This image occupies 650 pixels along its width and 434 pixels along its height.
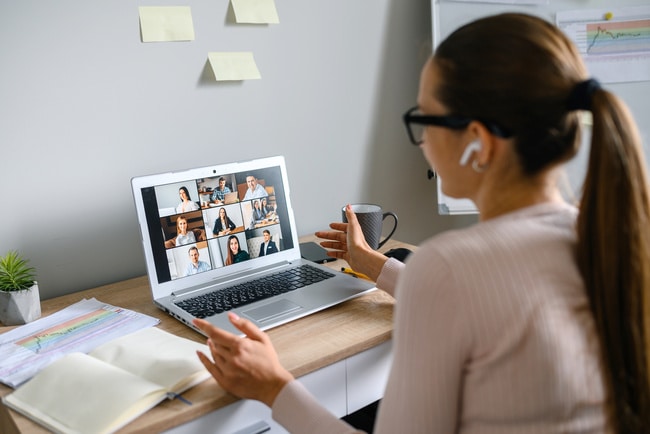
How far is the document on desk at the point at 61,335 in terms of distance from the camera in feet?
3.05

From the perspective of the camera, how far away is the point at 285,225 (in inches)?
52.6

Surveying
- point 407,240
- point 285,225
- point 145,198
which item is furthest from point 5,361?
point 407,240

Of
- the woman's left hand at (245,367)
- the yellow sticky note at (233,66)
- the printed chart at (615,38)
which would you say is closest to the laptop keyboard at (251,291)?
the woman's left hand at (245,367)

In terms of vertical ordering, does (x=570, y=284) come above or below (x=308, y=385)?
above

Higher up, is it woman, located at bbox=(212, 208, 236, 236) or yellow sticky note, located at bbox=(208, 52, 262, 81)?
yellow sticky note, located at bbox=(208, 52, 262, 81)

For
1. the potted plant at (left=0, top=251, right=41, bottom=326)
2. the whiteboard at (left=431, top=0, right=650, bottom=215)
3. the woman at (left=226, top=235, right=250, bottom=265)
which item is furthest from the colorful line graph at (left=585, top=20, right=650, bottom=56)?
the potted plant at (left=0, top=251, right=41, bottom=326)

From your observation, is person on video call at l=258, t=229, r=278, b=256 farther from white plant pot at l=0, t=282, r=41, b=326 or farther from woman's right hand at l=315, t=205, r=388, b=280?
white plant pot at l=0, t=282, r=41, b=326

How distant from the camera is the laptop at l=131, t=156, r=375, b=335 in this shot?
3.68ft

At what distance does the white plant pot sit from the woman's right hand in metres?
0.59

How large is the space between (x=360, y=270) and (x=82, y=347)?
55 centimetres

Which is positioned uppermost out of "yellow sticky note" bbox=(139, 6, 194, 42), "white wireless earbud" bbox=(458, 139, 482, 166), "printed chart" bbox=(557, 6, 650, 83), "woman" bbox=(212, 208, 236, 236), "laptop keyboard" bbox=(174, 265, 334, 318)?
"yellow sticky note" bbox=(139, 6, 194, 42)

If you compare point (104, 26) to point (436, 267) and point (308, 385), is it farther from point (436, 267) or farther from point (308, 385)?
point (436, 267)

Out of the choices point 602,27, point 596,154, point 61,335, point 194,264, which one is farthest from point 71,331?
point 602,27

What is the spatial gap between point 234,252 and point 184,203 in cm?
15
